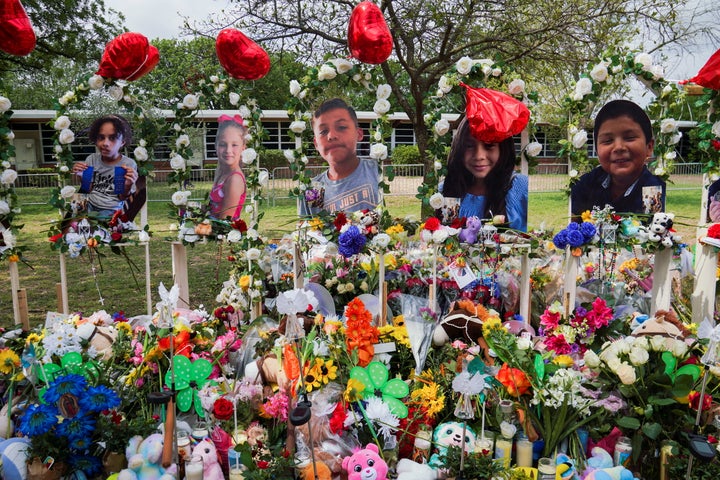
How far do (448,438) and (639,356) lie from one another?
100 centimetres

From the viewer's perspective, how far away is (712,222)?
15.1 feet

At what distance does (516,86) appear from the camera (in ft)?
14.4

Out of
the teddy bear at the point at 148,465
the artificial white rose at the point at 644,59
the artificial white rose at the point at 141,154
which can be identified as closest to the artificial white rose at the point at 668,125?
the artificial white rose at the point at 644,59

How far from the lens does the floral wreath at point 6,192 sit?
417 cm

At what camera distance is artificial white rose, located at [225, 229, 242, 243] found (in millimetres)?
4473

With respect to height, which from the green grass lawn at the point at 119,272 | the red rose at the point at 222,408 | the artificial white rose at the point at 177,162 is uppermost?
the artificial white rose at the point at 177,162

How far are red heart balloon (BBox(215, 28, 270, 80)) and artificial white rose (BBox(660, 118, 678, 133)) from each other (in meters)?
3.13

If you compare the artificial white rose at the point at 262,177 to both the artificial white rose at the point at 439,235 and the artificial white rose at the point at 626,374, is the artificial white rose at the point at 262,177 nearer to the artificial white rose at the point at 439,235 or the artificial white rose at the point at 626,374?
the artificial white rose at the point at 439,235

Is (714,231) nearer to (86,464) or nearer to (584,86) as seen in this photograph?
(584,86)

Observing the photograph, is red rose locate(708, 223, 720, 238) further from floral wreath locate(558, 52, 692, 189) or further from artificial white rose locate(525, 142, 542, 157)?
artificial white rose locate(525, 142, 542, 157)

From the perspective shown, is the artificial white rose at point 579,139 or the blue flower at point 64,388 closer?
the blue flower at point 64,388

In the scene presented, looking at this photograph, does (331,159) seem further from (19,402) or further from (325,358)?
(19,402)

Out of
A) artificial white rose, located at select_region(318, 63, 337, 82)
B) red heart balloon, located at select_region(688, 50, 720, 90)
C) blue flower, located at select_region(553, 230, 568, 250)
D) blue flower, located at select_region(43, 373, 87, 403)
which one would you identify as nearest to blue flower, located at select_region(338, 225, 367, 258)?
artificial white rose, located at select_region(318, 63, 337, 82)

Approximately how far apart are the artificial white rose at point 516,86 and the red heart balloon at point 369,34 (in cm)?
98
